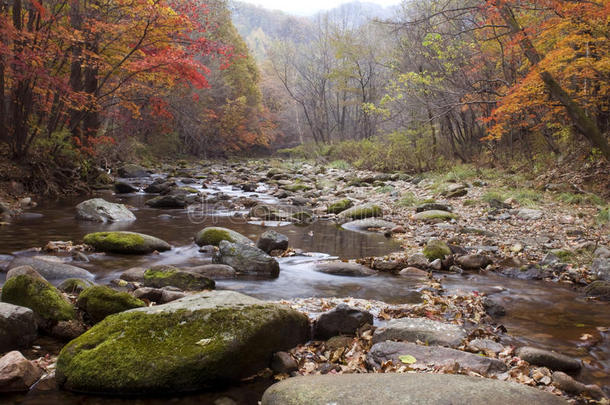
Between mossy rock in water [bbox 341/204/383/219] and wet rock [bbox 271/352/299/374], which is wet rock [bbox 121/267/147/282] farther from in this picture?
mossy rock in water [bbox 341/204/383/219]

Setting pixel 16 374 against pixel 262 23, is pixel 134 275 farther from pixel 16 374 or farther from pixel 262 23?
pixel 262 23

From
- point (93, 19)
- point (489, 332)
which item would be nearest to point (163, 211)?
point (93, 19)

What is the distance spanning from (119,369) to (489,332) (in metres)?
3.01

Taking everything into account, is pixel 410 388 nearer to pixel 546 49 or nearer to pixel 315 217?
pixel 315 217

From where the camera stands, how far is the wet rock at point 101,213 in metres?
8.96

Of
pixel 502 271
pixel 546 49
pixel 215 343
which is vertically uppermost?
pixel 546 49

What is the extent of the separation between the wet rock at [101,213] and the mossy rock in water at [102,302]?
230 inches

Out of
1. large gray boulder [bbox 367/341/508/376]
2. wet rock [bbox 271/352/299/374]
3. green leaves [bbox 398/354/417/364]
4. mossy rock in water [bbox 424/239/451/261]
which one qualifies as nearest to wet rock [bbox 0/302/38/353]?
wet rock [bbox 271/352/299/374]

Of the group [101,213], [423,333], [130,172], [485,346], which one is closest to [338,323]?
[423,333]

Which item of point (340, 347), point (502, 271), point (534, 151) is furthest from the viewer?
point (534, 151)

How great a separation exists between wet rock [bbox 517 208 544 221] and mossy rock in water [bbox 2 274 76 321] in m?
8.19

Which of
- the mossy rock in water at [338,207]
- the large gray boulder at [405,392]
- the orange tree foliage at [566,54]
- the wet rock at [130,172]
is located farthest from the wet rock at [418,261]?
the wet rock at [130,172]

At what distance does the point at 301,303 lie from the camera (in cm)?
445

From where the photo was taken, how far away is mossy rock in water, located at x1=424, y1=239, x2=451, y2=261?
609cm
